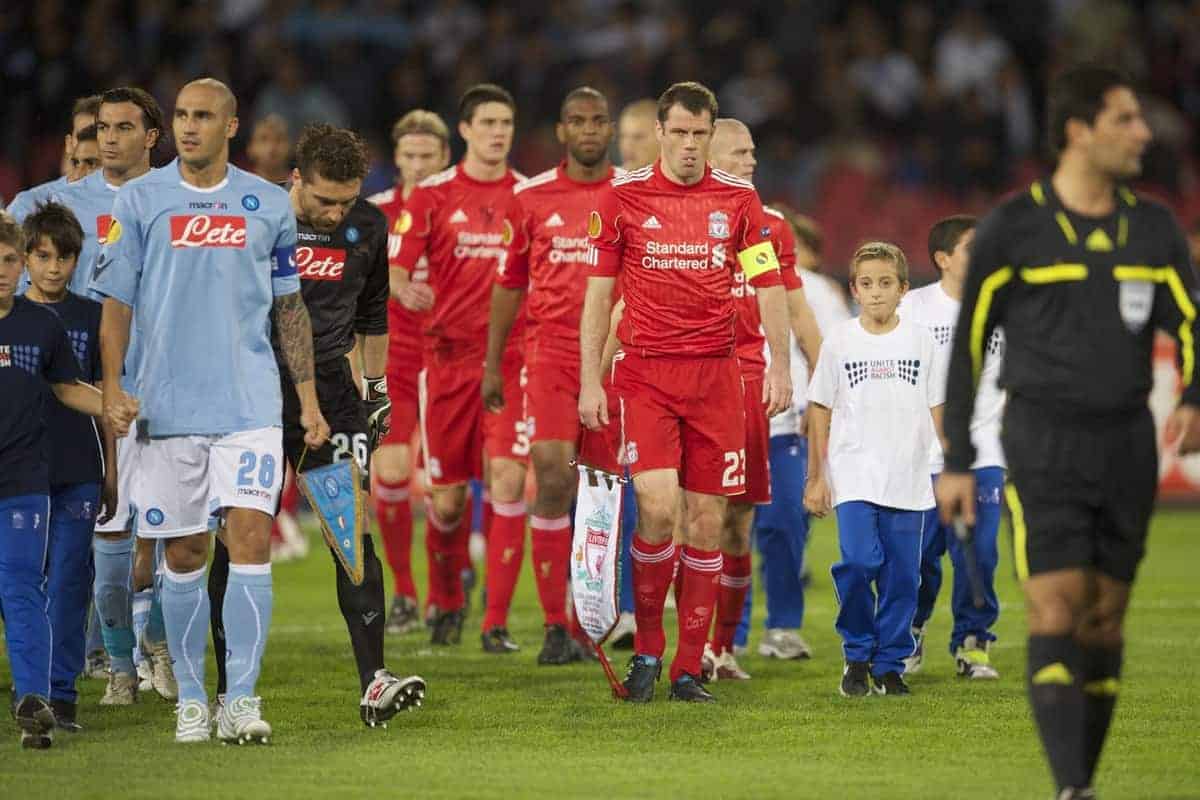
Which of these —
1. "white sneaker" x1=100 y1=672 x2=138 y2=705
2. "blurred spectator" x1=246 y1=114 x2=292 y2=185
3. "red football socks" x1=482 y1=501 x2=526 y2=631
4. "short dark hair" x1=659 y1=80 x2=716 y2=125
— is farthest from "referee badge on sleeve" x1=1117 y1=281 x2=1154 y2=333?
"blurred spectator" x1=246 y1=114 x2=292 y2=185

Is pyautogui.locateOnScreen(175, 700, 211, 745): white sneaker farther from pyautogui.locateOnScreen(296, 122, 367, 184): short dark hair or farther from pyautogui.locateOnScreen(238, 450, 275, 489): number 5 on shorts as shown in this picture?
pyautogui.locateOnScreen(296, 122, 367, 184): short dark hair

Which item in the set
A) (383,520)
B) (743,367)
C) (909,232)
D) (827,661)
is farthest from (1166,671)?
(909,232)

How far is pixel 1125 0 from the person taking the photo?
25656 mm

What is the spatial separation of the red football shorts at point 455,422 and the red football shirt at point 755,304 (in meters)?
2.08

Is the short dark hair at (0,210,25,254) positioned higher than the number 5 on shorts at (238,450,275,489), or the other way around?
the short dark hair at (0,210,25,254)

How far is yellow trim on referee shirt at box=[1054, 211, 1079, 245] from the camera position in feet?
20.9

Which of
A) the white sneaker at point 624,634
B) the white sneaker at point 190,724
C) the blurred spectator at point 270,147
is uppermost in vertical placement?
the blurred spectator at point 270,147

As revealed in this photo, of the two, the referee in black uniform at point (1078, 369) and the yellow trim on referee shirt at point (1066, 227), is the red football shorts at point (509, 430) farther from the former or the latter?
the yellow trim on referee shirt at point (1066, 227)

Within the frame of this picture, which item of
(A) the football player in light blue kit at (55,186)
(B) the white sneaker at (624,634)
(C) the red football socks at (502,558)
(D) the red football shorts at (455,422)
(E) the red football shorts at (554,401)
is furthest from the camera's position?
(D) the red football shorts at (455,422)

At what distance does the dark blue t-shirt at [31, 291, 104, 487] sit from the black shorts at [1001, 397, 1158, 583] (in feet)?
13.9

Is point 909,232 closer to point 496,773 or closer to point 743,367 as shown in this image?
point 743,367

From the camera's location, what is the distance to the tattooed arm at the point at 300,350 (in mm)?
8148

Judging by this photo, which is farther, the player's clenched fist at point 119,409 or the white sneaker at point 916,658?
the white sneaker at point 916,658

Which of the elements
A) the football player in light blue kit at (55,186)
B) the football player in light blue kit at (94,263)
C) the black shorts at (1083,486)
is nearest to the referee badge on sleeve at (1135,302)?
the black shorts at (1083,486)
